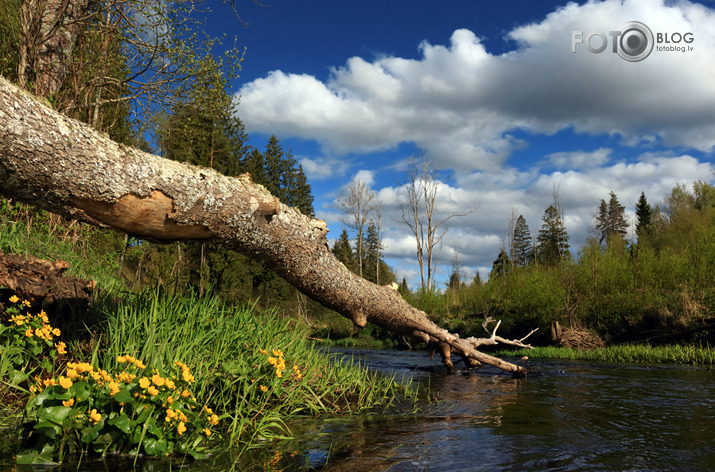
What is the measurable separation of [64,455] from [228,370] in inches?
47.1

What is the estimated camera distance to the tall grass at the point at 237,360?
3713mm

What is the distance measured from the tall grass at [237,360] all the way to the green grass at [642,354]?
11.2m

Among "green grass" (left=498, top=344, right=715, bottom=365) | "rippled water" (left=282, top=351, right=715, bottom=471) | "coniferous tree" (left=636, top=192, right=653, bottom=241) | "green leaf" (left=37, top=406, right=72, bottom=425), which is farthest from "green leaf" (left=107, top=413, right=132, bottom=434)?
"coniferous tree" (left=636, top=192, right=653, bottom=241)

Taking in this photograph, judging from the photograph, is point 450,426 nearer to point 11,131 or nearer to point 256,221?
point 256,221

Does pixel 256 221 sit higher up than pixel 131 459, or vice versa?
pixel 256 221

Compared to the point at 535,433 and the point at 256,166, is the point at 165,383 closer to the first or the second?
the point at 535,433

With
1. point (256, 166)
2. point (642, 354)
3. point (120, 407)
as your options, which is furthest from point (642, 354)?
point (256, 166)

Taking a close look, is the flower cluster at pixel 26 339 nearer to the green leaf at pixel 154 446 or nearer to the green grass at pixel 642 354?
the green leaf at pixel 154 446

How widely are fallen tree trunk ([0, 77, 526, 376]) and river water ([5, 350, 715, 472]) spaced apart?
6.13ft

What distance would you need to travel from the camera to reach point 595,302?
18016 millimetres

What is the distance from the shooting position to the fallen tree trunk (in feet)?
11.3

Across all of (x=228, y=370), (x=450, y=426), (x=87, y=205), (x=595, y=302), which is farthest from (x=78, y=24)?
(x=595, y=302)

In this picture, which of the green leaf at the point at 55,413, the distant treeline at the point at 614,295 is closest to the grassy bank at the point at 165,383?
the green leaf at the point at 55,413

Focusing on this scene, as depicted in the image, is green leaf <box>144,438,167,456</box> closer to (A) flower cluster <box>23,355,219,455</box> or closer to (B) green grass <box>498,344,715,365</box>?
(A) flower cluster <box>23,355,219,455</box>
